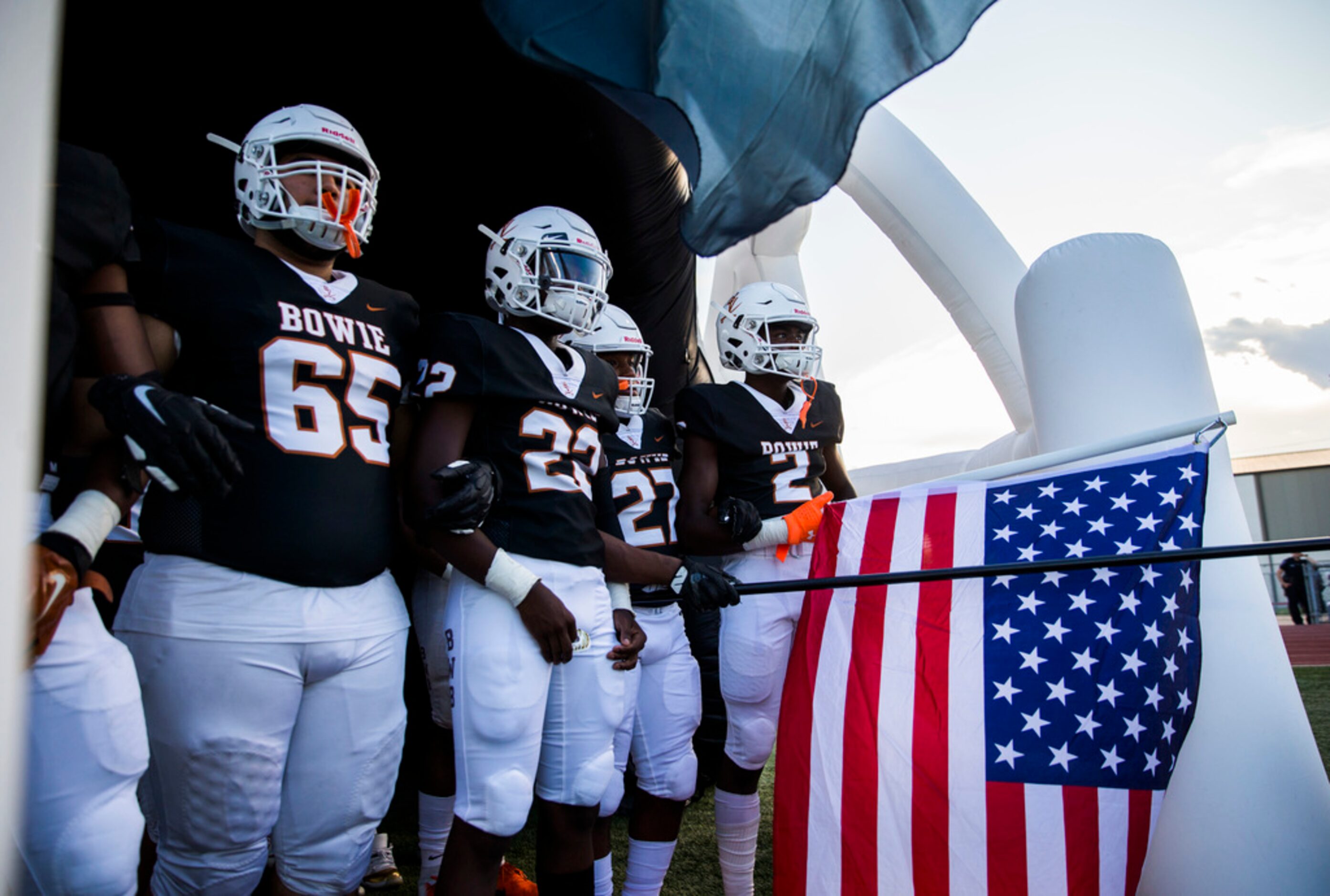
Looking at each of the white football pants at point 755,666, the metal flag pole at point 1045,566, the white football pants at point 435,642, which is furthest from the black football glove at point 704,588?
the white football pants at point 435,642

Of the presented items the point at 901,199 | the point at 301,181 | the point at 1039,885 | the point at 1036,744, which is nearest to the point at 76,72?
the point at 301,181

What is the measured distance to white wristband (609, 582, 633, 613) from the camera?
2.62m

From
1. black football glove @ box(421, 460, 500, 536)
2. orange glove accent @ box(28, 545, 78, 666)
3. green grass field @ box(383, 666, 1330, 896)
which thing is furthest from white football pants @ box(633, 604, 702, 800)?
orange glove accent @ box(28, 545, 78, 666)

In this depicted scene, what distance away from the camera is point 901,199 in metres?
6.13

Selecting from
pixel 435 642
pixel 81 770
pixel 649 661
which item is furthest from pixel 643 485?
pixel 81 770

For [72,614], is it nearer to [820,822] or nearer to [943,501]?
[820,822]

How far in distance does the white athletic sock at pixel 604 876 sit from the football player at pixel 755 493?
428 mm

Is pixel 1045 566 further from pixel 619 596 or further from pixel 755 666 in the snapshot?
pixel 619 596

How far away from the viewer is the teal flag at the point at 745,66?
9.91 feet

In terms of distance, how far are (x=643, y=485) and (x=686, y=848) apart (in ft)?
5.45

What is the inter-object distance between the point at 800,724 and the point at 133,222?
7.38ft

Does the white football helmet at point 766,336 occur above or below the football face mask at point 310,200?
above

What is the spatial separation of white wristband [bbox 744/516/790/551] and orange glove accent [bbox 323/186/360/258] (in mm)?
1603

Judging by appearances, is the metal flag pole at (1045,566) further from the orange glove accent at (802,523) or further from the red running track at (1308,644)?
the red running track at (1308,644)
